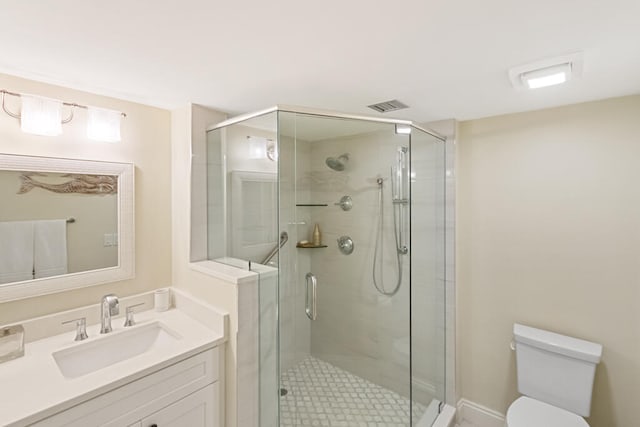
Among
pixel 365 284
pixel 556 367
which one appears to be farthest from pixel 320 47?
pixel 556 367

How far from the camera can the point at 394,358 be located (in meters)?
2.32

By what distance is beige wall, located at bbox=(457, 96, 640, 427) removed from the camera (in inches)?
69.1

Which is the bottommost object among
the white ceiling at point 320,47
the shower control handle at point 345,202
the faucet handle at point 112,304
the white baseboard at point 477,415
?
the white baseboard at point 477,415

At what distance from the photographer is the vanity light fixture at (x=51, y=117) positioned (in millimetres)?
1546

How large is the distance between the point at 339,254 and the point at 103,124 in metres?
1.79

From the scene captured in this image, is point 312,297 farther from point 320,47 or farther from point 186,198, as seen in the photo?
point 320,47

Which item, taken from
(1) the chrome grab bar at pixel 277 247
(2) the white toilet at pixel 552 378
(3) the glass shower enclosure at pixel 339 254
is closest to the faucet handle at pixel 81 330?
(3) the glass shower enclosure at pixel 339 254

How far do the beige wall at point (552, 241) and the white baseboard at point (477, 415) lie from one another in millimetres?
52

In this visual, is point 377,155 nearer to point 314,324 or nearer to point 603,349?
point 314,324

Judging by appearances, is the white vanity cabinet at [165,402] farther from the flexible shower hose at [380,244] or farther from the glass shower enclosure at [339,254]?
the flexible shower hose at [380,244]

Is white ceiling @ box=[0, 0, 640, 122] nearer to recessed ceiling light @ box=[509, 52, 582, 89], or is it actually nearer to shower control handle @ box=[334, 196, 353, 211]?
recessed ceiling light @ box=[509, 52, 582, 89]

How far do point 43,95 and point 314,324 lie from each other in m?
2.21

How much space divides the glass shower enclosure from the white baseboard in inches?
8.8

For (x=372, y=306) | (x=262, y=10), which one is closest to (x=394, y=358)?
(x=372, y=306)
